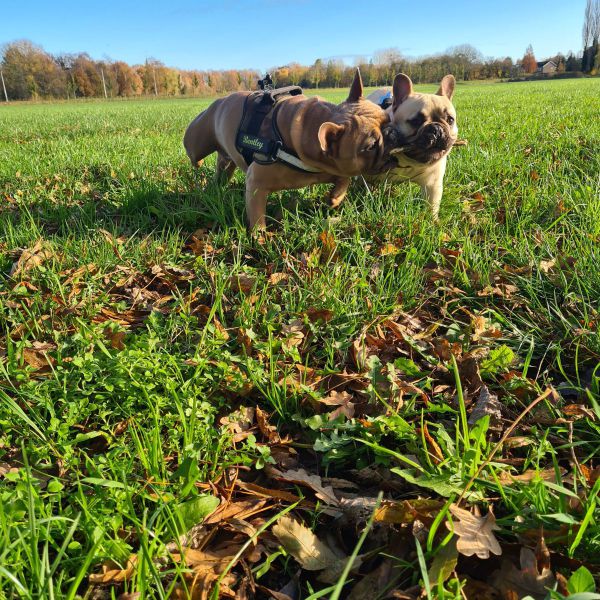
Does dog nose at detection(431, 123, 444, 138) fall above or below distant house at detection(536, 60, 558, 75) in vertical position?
below

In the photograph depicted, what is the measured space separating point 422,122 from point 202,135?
6.27 ft

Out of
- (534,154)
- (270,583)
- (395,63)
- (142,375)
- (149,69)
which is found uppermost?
(149,69)

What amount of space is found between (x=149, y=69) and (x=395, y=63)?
140 ft

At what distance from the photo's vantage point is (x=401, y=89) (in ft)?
10.8

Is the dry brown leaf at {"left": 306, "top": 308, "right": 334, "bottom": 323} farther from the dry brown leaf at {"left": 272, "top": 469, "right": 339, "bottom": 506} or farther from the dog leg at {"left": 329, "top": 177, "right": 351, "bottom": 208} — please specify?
the dog leg at {"left": 329, "top": 177, "right": 351, "bottom": 208}

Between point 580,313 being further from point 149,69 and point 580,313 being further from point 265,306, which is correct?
point 149,69

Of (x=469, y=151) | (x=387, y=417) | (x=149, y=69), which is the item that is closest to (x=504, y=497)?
(x=387, y=417)

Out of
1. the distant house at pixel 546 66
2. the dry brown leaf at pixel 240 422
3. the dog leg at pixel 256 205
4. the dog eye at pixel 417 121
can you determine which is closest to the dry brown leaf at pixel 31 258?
the dog leg at pixel 256 205

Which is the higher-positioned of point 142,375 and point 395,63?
point 395,63

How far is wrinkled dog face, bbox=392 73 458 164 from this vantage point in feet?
9.48

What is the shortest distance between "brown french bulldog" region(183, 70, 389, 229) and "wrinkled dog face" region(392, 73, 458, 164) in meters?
0.18

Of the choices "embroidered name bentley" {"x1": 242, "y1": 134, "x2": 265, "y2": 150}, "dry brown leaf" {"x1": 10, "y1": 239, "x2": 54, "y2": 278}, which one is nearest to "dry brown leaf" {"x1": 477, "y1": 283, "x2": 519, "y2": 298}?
"embroidered name bentley" {"x1": 242, "y1": 134, "x2": 265, "y2": 150}

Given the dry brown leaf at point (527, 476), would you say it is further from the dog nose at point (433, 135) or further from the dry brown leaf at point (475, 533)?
the dog nose at point (433, 135)

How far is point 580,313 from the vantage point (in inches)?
82.4
